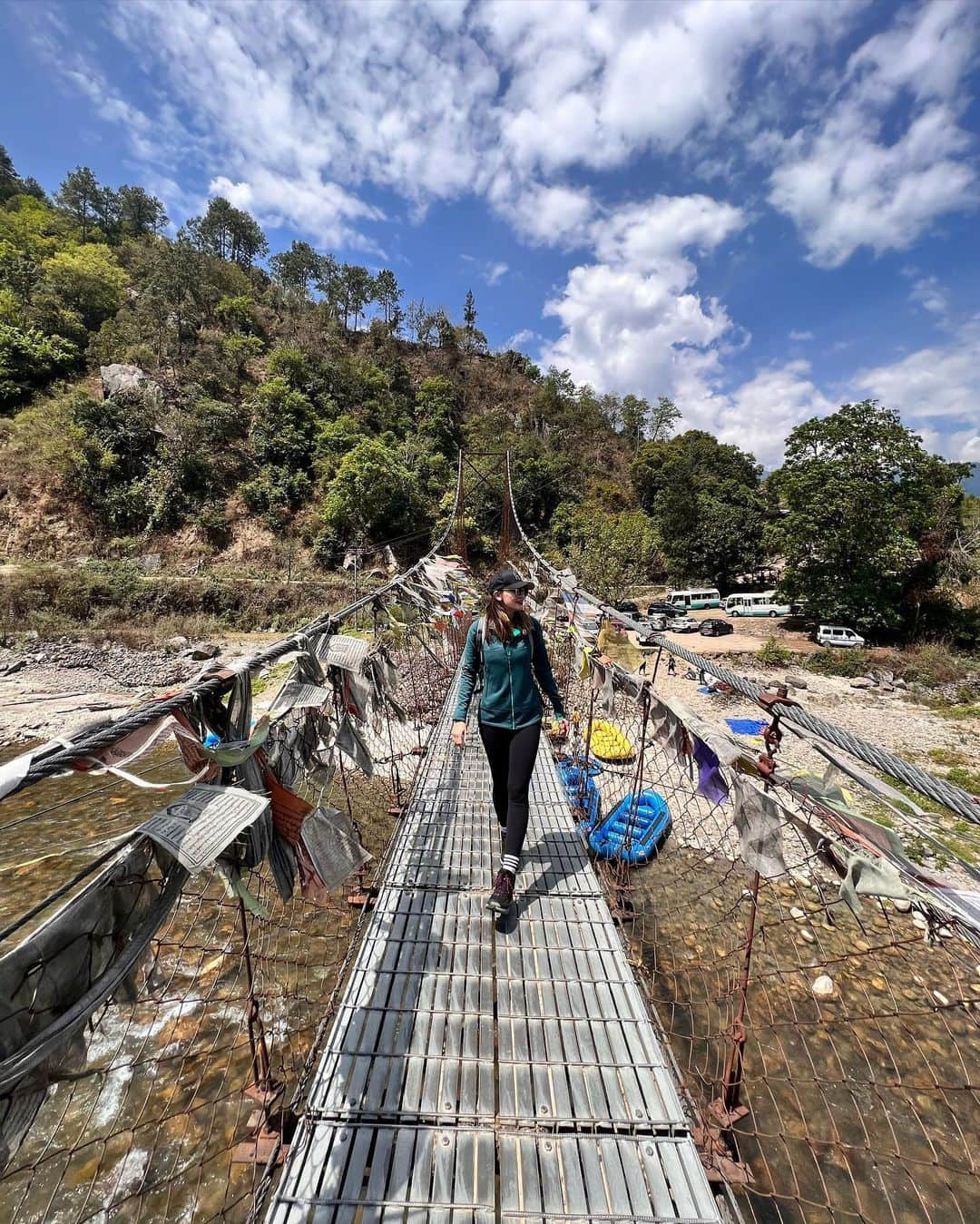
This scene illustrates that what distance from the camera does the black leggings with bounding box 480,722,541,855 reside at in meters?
1.79

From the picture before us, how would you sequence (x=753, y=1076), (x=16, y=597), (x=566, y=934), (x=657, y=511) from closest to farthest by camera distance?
(x=566, y=934), (x=753, y=1076), (x=16, y=597), (x=657, y=511)

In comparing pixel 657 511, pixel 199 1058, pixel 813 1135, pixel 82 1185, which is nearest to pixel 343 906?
pixel 199 1058

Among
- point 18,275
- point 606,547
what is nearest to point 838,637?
point 606,547

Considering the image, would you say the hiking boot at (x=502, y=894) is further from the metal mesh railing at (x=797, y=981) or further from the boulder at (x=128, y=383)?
the boulder at (x=128, y=383)

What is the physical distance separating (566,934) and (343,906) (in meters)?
1.58

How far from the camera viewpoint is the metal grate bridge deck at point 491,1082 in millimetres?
1096

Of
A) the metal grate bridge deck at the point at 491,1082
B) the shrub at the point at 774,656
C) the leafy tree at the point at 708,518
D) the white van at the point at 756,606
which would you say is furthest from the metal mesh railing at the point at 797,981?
the leafy tree at the point at 708,518

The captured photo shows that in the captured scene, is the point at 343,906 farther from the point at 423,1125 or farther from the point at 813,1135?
the point at 813,1135

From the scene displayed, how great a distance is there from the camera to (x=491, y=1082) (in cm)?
131

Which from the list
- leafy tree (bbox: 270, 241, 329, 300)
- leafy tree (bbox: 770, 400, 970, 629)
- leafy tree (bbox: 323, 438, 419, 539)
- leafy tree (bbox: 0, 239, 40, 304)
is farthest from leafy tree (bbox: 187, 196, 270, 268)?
leafy tree (bbox: 770, 400, 970, 629)

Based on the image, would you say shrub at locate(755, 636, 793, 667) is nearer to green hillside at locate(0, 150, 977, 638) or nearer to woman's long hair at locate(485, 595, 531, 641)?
green hillside at locate(0, 150, 977, 638)

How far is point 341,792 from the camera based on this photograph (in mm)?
4184

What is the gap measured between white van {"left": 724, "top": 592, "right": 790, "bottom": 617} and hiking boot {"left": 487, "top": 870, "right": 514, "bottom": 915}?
51.7ft

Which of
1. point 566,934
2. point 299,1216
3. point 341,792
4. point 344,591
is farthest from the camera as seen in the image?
point 344,591
